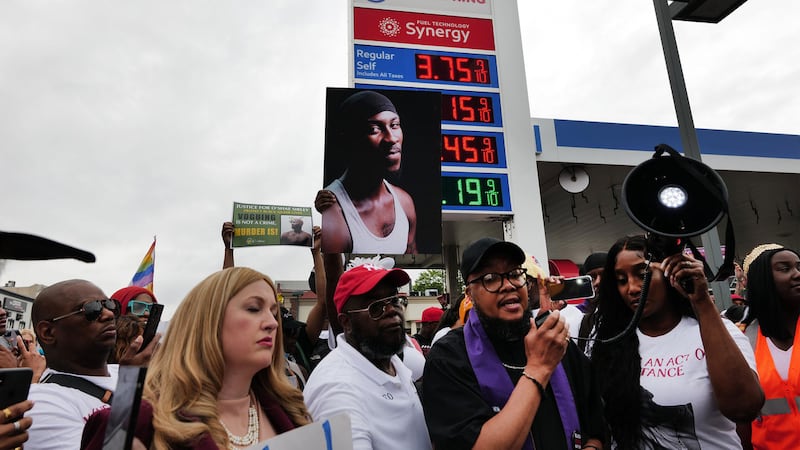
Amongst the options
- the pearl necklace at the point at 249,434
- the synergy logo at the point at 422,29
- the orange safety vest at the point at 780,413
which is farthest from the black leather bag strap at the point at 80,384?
the synergy logo at the point at 422,29

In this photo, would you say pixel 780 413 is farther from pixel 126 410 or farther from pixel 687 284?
pixel 126 410

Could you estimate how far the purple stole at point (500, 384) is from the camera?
Answer: 1674 mm

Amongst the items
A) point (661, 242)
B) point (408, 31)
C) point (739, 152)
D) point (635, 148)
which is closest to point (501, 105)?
point (408, 31)

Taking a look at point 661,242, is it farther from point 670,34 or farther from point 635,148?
point 635,148

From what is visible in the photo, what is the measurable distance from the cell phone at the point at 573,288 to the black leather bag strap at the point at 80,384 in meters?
2.63

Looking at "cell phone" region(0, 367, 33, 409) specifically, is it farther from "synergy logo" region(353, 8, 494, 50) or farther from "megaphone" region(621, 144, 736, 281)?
"synergy logo" region(353, 8, 494, 50)

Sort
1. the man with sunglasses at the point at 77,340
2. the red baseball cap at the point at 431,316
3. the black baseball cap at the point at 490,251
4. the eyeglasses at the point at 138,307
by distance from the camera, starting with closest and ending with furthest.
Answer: the black baseball cap at the point at 490,251
the man with sunglasses at the point at 77,340
the eyeglasses at the point at 138,307
the red baseball cap at the point at 431,316

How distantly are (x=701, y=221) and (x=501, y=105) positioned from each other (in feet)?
24.8

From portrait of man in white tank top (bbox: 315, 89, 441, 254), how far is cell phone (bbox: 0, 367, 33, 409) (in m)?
3.10

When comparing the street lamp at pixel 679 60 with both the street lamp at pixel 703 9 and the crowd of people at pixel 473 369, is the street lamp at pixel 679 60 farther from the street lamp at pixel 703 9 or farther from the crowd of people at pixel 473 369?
the crowd of people at pixel 473 369

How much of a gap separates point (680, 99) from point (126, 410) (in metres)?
3.50

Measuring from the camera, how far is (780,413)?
219cm

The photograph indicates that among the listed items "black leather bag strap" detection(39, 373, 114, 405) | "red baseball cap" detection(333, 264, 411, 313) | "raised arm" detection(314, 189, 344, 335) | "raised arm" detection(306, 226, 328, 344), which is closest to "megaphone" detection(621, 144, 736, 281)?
"red baseball cap" detection(333, 264, 411, 313)

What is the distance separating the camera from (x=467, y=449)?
1.54 metres
